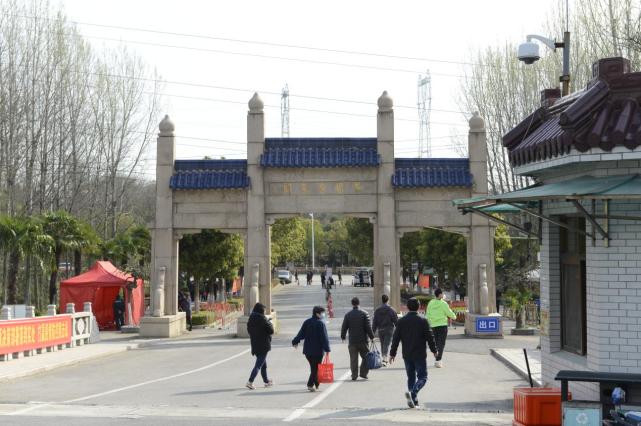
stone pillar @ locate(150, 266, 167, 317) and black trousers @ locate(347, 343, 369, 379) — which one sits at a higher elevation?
stone pillar @ locate(150, 266, 167, 317)

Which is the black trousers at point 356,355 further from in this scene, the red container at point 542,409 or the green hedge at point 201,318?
the green hedge at point 201,318

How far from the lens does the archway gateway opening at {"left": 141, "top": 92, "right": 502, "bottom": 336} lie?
28.9m

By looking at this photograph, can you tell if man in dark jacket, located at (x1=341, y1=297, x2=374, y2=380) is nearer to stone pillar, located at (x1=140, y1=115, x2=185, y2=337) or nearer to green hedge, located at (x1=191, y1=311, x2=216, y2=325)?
stone pillar, located at (x1=140, y1=115, x2=185, y2=337)

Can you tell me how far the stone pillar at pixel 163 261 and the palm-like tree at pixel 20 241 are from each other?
738 centimetres

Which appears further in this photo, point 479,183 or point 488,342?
point 479,183

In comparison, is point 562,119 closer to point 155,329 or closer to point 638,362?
point 638,362

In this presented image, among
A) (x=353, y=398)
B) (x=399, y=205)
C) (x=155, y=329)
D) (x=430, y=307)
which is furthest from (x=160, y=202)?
(x=353, y=398)

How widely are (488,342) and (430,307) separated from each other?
8.20 m

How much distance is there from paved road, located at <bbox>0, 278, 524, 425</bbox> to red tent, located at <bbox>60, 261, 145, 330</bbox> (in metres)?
10.9

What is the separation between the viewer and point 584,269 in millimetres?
12211

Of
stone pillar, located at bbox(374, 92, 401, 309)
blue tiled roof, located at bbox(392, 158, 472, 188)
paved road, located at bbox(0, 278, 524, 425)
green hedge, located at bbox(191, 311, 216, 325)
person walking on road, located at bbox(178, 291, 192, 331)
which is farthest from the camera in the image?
green hedge, located at bbox(191, 311, 216, 325)

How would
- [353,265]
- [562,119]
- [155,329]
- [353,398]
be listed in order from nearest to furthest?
[562,119], [353,398], [155,329], [353,265]

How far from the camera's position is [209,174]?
29484 mm

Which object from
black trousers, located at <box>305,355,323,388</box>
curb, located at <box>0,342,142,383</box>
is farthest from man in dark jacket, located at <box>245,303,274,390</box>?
curb, located at <box>0,342,142,383</box>
